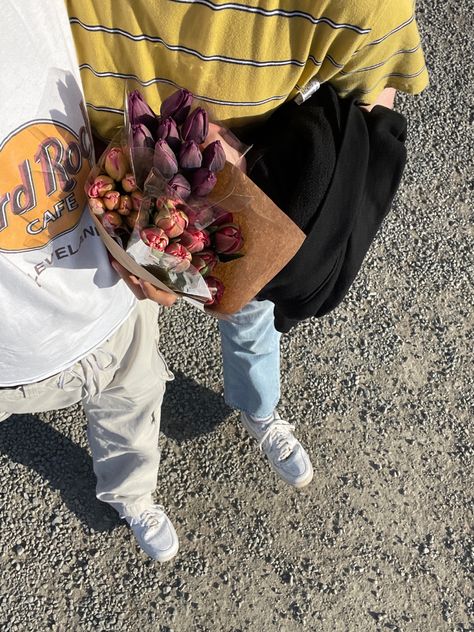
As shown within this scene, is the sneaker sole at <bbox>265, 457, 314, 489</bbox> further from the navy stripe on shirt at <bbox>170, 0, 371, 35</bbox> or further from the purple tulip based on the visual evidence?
the navy stripe on shirt at <bbox>170, 0, 371, 35</bbox>

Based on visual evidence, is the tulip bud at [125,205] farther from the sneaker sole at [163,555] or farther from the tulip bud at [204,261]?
the sneaker sole at [163,555]

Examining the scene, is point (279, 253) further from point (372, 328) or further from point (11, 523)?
point (11, 523)

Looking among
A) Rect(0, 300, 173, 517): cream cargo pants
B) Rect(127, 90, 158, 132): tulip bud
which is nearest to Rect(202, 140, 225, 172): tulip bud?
Rect(127, 90, 158, 132): tulip bud

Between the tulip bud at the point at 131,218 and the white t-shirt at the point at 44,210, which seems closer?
the white t-shirt at the point at 44,210

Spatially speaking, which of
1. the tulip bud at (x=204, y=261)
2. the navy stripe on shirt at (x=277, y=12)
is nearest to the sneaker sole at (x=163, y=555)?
the tulip bud at (x=204, y=261)

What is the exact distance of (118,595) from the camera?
226 cm

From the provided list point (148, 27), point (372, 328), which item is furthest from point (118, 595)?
point (148, 27)

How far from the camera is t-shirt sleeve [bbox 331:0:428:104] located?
1081 millimetres

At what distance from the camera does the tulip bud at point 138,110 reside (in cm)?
109

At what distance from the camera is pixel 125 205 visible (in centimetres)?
116

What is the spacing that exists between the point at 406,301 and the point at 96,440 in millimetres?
1409

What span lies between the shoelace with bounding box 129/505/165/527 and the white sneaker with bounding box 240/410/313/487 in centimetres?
45

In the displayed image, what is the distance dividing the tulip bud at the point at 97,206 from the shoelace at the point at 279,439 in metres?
1.46

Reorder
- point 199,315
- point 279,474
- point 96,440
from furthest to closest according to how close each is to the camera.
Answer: point 199,315 < point 279,474 < point 96,440
